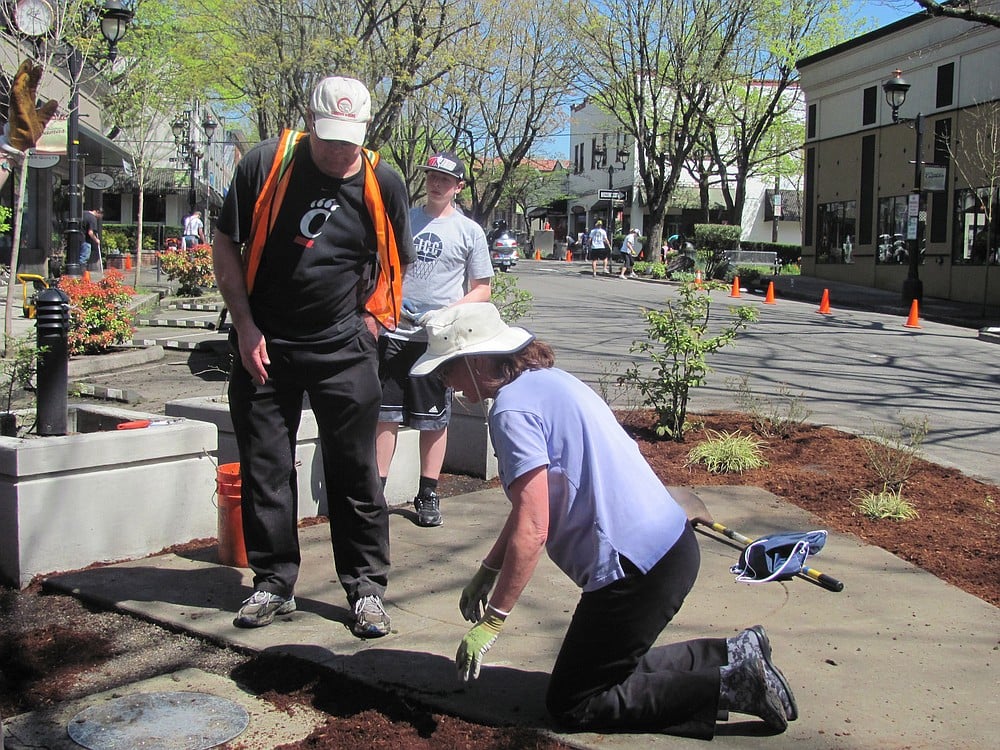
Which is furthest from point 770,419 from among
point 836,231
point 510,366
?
point 836,231

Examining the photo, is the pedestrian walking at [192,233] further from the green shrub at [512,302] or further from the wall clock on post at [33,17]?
the green shrub at [512,302]

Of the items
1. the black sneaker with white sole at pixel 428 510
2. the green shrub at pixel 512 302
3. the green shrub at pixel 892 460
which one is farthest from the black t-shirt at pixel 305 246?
the green shrub at pixel 512 302

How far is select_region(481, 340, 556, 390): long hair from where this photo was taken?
118 inches

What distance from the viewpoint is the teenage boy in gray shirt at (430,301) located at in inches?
206

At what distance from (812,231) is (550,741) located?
3522 centimetres

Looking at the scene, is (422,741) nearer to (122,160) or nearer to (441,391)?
(441,391)

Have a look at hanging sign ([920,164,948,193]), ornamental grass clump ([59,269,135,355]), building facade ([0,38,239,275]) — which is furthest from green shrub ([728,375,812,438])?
hanging sign ([920,164,948,193])

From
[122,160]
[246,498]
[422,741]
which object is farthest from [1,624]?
[122,160]

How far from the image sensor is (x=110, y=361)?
10500mm

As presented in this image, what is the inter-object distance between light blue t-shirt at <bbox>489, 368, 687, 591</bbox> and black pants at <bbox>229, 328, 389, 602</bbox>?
1080 millimetres

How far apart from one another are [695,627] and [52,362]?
3.44m

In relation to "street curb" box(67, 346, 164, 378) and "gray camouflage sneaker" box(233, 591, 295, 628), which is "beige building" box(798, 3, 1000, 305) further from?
"gray camouflage sneaker" box(233, 591, 295, 628)

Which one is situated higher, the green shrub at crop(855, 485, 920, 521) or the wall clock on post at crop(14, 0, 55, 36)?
the wall clock on post at crop(14, 0, 55, 36)

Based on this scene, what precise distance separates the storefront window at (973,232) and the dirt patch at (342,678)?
2117 centimetres
